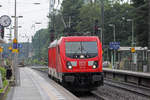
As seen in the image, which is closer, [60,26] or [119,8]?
[119,8]

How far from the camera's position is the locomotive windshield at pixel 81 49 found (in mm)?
20969

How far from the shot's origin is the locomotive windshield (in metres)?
21.0

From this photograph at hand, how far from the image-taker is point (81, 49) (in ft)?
70.2

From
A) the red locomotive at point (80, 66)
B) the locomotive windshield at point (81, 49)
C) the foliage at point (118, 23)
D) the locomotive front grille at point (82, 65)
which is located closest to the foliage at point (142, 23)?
the locomotive windshield at point (81, 49)

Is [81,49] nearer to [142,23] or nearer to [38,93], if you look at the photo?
[38,93]

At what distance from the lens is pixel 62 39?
21.8 m

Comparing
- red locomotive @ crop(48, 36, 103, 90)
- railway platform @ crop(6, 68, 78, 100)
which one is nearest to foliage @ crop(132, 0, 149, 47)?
railway platform @ crop(6, 68, 78, 100)

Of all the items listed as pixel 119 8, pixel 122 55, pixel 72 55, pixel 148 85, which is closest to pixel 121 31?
pixel 119 8

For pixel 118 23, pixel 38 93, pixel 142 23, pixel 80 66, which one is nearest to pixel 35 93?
pixel 38 93

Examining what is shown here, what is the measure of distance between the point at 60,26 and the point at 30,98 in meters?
95.3

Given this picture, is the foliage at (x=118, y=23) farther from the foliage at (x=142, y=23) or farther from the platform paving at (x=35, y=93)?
the platform paving at (x=35, y=93)

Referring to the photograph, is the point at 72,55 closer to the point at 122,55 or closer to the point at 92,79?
the point at 92,79

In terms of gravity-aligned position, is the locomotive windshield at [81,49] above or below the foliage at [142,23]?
below

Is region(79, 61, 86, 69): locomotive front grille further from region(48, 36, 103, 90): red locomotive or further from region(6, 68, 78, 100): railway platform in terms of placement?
region(6, 68, 78, 100): railway platform
